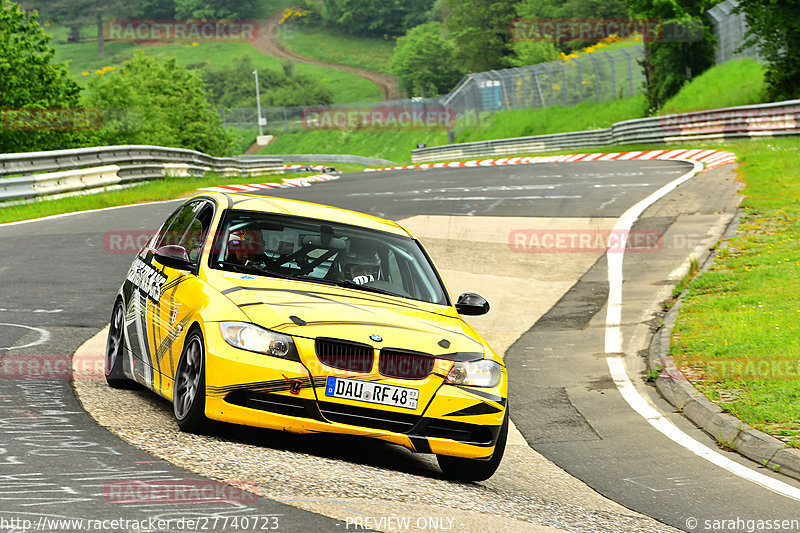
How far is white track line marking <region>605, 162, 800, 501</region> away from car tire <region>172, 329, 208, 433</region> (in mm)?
3925

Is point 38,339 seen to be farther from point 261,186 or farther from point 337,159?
point 337,159

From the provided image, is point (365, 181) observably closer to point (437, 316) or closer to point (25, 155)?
point (25, 155)

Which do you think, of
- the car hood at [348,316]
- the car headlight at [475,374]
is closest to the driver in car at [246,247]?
the car hood at [348,316]

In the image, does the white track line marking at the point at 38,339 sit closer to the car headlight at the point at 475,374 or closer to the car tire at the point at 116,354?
the car tire at the point at 116,354

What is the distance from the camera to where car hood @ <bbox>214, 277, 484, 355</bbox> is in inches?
249

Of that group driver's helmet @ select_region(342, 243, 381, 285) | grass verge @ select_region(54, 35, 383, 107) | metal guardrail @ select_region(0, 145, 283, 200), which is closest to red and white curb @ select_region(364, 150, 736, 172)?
metal guardrail @ select_region(0, 145, 283, 200)

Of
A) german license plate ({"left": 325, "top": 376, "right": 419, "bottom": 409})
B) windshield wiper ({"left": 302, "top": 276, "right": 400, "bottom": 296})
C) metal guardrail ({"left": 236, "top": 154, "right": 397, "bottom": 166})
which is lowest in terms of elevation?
german license plate ({"left": 325, "top": 376, "right": 419, "bottom": 409})

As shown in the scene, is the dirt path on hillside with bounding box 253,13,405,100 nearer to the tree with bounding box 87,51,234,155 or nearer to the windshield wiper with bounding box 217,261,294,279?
the tree with bounding box 87,51,234,155

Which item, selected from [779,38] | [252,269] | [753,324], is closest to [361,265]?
[252,269]

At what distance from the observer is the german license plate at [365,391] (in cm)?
620

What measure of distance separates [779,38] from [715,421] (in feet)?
101

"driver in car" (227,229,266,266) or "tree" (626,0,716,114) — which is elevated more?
"tree" (626,0,716,114)

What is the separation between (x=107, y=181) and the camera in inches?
1041

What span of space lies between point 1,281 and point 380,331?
7.91 meters
